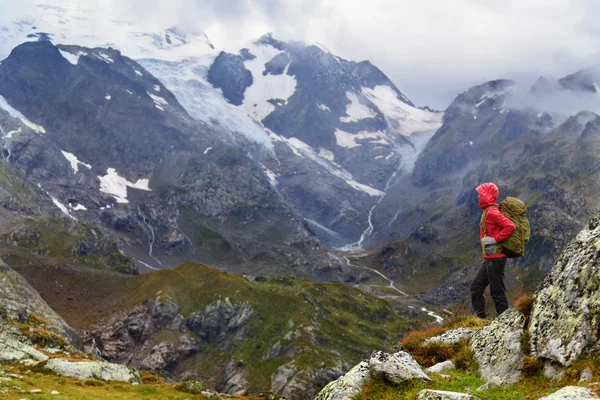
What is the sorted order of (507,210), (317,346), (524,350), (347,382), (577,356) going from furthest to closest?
(317,346) < (507,210) < (347,382) < (524,350) < (577,356)

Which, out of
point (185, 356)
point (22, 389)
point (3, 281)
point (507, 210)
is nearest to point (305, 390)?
point (185, 356)

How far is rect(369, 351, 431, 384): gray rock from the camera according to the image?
15578 millimetres

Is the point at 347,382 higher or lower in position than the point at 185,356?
higher

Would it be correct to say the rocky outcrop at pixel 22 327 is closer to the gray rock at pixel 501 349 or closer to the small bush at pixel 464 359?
the small bush at pixel 464 359

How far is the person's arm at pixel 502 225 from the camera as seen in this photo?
746 inches

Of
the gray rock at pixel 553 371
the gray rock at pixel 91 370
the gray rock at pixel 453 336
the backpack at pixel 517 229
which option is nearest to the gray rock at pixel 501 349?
the gray rock at pixel 553 371

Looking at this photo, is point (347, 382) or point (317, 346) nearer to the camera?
point (347, 382)

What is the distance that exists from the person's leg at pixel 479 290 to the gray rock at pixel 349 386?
22.6ft

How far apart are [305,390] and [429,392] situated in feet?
514

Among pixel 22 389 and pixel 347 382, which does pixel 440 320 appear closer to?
pixel 347 382

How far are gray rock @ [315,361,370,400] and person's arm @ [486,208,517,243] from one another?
287 inches

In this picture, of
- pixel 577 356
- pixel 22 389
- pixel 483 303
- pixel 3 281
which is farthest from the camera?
pixel 3 281

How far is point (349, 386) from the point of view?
16406 millimetres

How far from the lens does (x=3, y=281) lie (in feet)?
414
